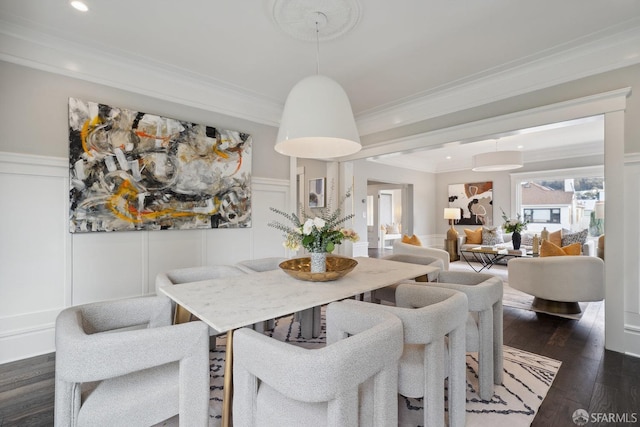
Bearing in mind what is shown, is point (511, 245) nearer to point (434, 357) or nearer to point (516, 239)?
point (516, 239)

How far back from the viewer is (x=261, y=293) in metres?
1.67

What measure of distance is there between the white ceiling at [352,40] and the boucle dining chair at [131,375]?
83.9 inches

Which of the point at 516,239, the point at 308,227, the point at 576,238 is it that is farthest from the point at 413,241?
the point at 308,227

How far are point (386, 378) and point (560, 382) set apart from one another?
176cm

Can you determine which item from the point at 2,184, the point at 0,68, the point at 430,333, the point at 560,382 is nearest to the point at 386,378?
the point at 430,333

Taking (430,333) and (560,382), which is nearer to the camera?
(430,333)

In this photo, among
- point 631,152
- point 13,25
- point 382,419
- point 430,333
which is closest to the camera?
point 382,419

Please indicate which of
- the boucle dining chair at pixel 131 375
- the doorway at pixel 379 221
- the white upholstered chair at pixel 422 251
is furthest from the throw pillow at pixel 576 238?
the boucle dining chair at pixel 131 375

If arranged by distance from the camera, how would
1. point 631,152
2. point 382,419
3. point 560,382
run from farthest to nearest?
point 631,152, point 560,382, point 382,419

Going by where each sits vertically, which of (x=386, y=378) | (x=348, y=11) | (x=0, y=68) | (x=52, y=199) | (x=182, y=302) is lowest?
(x=386, y=378)

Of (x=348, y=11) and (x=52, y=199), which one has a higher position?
(x=348, y=11)

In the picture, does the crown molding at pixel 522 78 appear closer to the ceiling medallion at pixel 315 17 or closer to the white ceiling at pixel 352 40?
the white ceiling at pixel 352 40

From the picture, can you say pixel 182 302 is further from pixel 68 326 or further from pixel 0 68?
pixel 0 68

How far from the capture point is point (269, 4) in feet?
6.60
